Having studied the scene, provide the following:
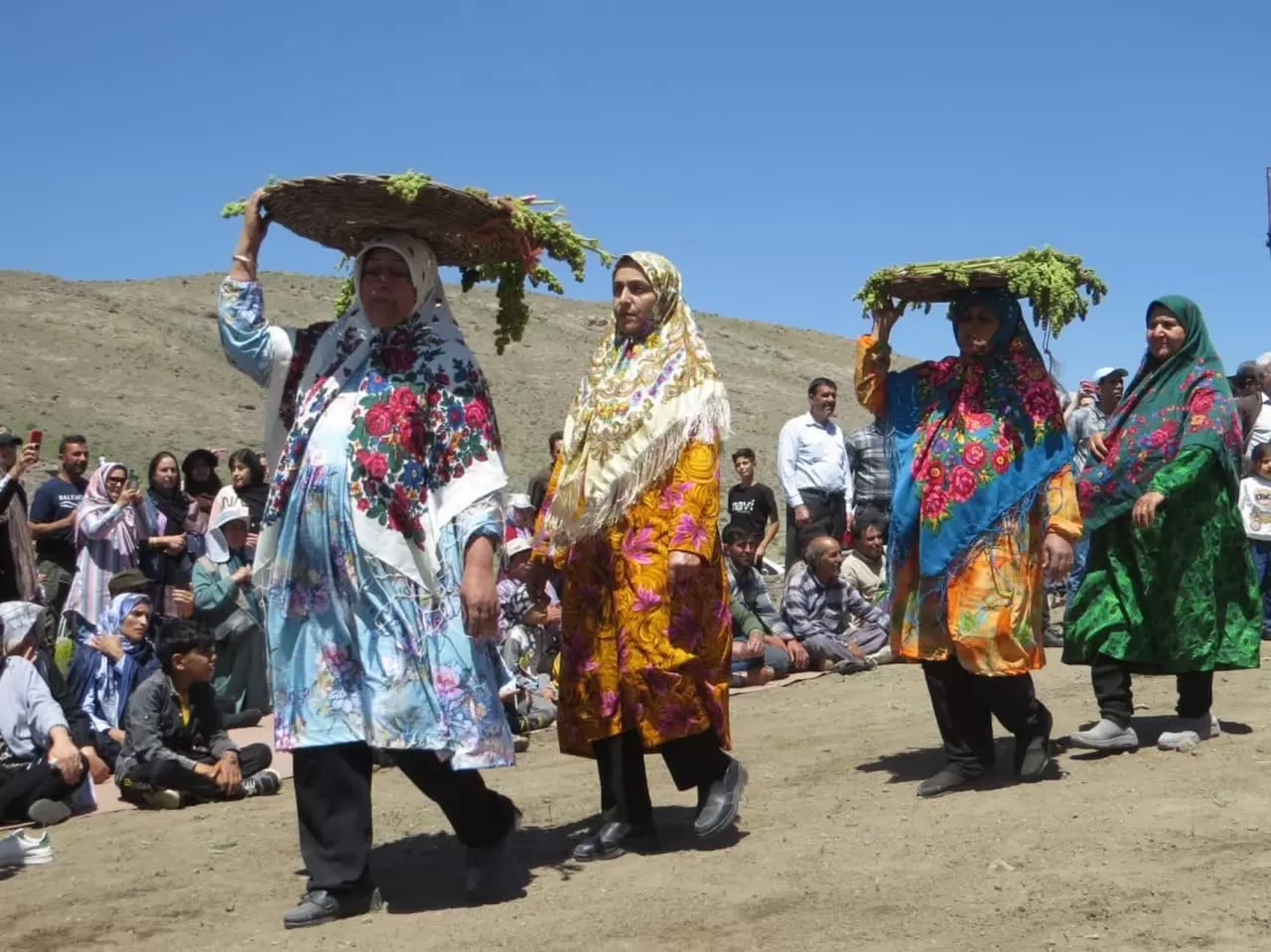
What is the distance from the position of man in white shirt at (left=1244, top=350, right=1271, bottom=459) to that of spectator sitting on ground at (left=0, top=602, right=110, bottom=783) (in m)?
8.71

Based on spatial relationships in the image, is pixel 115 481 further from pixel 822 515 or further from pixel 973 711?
pixel 973 711

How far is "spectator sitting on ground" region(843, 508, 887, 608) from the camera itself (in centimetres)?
1127

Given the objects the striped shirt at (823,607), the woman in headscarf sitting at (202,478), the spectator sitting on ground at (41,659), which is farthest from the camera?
the woman in headscarf sitting at (202,478)

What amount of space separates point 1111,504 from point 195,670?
4410 mm

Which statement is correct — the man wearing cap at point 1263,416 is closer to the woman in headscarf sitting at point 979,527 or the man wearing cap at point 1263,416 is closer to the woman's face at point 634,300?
the woman in headscarf sitting at point 979,527

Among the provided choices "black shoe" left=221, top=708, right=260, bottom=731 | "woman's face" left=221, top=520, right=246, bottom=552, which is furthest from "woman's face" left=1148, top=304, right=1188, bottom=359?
"woman's face" left=221, top=520, right=246, bottom=552

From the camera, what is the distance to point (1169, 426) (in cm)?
670

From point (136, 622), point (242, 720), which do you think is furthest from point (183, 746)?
point (242, 720)

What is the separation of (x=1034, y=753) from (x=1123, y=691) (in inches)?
32.8

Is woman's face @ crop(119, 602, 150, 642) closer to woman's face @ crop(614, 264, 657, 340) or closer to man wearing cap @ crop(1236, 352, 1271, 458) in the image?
woman's face @ crop(614, 264, 657, 340)

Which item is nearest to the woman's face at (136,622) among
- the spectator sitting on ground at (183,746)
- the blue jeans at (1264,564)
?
the spectator sitting on ground at (183,746)

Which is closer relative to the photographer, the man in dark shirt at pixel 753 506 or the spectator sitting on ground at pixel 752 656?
the spectator sitting on ground at pixel 752 656

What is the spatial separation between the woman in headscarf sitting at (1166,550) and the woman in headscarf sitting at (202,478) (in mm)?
7120

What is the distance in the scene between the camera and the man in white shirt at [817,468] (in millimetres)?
11883
